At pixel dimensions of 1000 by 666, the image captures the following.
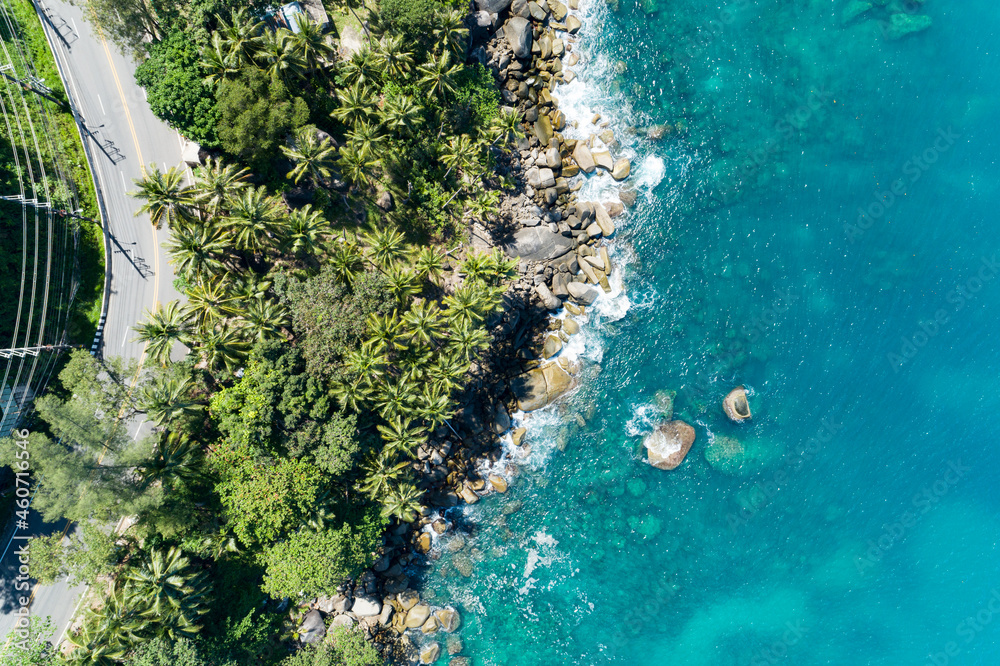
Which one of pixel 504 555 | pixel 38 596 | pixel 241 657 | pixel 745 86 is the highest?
Answer: pixel 745 86

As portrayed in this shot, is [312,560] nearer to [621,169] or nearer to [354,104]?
[354,104]

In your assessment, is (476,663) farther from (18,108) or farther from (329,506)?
(18,108)

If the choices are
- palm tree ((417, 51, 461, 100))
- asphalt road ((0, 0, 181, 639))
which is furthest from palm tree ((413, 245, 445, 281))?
asphalt road ((0, 0, 181, 639))

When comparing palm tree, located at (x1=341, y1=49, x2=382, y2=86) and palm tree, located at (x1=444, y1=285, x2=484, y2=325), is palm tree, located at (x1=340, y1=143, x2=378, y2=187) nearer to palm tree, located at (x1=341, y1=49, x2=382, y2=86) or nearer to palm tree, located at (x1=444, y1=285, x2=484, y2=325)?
palm tree, located at (x1=341, y1=49, x2=382, y2=86)

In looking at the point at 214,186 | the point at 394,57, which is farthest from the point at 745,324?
the point at 214,186

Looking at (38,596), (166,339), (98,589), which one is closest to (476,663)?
(98,589)

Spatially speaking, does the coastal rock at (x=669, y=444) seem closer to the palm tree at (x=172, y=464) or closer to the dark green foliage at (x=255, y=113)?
the palm tree at (x=172, y=464)

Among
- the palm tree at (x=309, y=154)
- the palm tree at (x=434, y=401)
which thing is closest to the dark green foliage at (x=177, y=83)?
the palm tree at (x=309, y=154)
